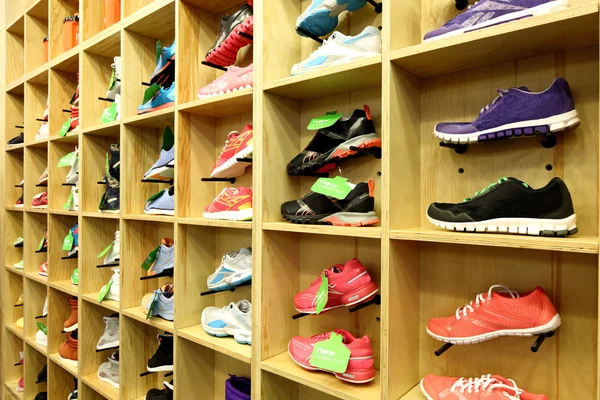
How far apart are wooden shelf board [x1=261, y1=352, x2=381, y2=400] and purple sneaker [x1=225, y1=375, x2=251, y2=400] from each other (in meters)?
0.24

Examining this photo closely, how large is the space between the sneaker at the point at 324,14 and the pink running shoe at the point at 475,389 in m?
1.10

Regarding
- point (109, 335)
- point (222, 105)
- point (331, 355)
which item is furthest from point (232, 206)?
point (109, 335)

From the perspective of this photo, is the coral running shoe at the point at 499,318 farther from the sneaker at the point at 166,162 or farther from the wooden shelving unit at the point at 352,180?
the sneaker at the point at 166,162

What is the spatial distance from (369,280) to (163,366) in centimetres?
107

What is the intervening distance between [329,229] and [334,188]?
0.14m

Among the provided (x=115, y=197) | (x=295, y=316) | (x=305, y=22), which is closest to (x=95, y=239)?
(x=115, y=197)

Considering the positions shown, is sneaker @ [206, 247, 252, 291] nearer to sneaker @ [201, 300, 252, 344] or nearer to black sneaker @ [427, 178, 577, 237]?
sneaker @ [201, 300, 252, 344]

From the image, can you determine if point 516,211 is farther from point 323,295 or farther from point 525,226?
point 323,295

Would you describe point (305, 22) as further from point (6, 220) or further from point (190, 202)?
point (6, 220)

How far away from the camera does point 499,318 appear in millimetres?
973

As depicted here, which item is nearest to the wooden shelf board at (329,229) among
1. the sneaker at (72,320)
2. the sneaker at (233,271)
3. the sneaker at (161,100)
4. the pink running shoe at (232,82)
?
the sneaker at (233,271)

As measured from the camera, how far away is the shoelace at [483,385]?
0.98 m

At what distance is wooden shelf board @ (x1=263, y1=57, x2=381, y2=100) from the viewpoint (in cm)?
113

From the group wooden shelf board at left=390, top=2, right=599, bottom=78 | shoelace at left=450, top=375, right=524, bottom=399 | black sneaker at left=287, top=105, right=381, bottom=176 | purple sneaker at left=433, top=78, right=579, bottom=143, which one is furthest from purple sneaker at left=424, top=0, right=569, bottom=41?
shoelace at left=450, top=375, right=524, bottom=399
